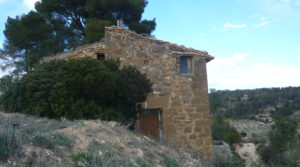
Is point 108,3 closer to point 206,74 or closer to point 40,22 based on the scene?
point 40,22

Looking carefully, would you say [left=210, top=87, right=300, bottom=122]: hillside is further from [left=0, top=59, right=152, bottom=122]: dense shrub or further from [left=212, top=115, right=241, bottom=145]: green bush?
[left=0, top=59, right=152, bottom=122]: dense shrub

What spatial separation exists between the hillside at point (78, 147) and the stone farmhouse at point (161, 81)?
3629mm

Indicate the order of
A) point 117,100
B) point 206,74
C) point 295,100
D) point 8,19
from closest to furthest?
1. point 117,100
2. point 206,74
3. point 8,19
4. point 295,100

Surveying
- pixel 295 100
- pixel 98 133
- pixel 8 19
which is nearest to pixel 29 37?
pixel 8 19

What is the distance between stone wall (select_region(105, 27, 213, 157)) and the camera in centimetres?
1144

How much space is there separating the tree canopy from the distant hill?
20529mm

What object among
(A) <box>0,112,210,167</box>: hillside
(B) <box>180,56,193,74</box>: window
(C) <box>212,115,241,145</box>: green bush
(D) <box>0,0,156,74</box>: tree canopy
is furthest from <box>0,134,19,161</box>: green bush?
(C) <box>212,115,241,145</box>: green bush

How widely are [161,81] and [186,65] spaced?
116 centimetres

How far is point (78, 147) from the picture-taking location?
5.38 metres

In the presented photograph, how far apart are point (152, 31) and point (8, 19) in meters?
8.33

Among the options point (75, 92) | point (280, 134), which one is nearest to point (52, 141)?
point (75, 92)

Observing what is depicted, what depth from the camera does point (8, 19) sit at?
19.4m

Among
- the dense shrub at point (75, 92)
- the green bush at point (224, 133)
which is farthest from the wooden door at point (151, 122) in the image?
the green bush at point (224, 133)

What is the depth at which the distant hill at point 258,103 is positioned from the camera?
119 feet
